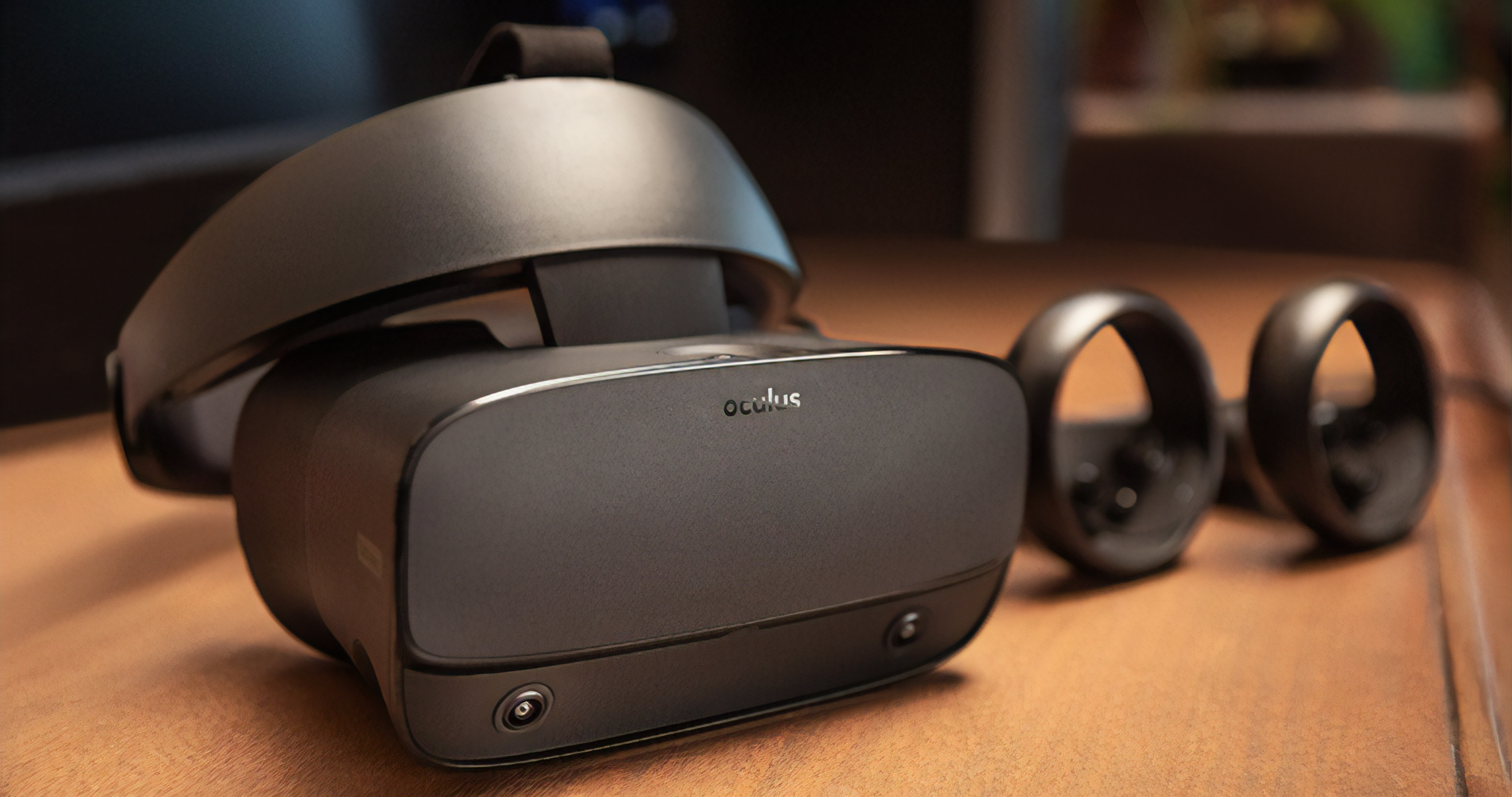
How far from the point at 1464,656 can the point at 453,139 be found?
33cm

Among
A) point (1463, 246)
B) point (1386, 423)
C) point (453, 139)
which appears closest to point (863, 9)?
point (1386, 423)

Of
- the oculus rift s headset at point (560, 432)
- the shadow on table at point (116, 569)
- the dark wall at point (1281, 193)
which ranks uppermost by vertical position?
the oculus rift s headset at point (560, 432)

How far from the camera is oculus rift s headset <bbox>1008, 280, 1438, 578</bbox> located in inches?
13.8

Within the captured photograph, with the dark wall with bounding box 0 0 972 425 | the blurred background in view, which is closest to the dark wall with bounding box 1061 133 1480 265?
the blurred background

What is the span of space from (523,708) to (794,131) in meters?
0.68

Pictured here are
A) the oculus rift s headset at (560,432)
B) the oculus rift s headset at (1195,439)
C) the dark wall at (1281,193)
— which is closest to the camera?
the oculus rift s headset at (560,432)

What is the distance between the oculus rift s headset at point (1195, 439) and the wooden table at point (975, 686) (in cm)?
2

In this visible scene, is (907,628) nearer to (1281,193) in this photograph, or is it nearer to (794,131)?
(794,131)

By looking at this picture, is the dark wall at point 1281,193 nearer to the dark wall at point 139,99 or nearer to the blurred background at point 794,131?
the blurred background at point 794,131

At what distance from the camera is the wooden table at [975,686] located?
26cm

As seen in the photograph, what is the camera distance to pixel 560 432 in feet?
0.74

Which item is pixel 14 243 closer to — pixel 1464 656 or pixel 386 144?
pixel 386 144

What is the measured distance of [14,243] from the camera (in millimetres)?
481

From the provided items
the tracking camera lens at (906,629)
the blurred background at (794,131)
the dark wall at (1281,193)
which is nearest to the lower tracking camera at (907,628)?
the tracking camera lens at (906,629)
